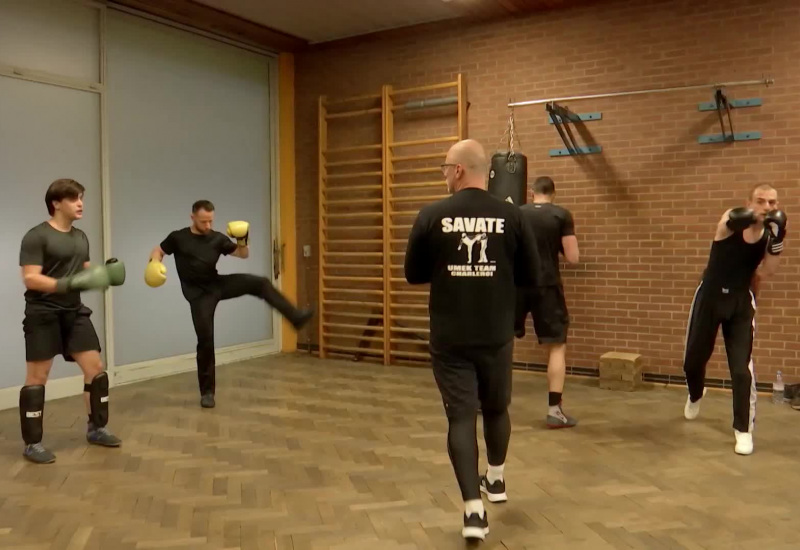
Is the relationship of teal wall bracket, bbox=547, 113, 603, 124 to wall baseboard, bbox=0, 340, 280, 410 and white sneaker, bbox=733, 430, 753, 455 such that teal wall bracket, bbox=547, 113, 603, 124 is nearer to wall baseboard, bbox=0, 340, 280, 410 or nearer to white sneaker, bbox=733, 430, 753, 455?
white sneaker, bbox=733, 430, 753, 455

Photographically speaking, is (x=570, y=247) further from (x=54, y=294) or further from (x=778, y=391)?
(x=54, y=294)

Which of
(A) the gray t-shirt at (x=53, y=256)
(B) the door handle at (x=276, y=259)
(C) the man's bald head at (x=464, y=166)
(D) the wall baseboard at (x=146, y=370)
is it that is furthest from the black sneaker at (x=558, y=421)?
(B) the door handle at (x=276, y=259)

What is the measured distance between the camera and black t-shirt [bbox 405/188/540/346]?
2.50 metres

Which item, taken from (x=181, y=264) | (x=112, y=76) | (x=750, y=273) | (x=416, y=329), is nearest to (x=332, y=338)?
(x=416, y=329)

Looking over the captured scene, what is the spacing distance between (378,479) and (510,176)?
2588mm

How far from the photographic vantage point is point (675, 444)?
3809 millimetres

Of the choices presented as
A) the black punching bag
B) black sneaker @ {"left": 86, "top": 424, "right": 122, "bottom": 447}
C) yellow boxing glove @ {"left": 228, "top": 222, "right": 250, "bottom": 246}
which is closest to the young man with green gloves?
black sneaker @ {"left": 86, "top": 424, "right": 122, "bottom": 447}

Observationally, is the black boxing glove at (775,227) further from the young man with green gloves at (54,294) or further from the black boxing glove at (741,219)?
the young man with green gloves at (54,294)

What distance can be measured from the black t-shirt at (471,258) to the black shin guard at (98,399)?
6.99ft

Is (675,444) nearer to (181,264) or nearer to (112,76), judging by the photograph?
(181,264)

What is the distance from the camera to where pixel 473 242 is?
8.16ft

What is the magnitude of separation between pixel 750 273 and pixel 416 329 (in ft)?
10.4

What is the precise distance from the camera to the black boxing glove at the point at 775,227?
3.44 meters

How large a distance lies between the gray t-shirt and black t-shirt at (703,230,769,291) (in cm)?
328
